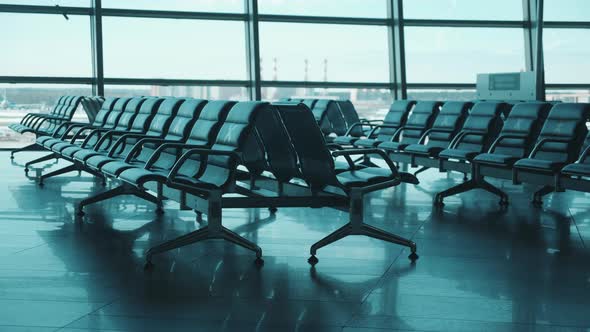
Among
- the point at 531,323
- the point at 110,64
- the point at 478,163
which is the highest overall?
the point at 110,64

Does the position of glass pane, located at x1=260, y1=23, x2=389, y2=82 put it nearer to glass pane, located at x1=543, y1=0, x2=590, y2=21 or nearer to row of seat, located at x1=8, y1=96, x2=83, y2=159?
glass pane, located at x1=543, y1=0, x2=590, y2=21

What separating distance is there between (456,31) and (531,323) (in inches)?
321

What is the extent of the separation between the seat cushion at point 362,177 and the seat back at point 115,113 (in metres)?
2.88

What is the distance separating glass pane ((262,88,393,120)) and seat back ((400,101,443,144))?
3.03m

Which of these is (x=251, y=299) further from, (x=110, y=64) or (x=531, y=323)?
(x=110, y=64)

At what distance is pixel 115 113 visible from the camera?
248 inches

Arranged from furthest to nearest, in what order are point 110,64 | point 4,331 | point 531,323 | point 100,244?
point 110,64 → point 100,244 → point 531,323 → point 4,331

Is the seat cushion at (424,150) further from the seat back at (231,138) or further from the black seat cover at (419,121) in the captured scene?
the seat back at (231,138)

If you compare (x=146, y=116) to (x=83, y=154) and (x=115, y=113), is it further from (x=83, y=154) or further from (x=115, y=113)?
(x=115, y=113)

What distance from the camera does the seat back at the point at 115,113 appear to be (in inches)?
243

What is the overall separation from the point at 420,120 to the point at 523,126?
1.50 metres

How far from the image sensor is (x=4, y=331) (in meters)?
2.37

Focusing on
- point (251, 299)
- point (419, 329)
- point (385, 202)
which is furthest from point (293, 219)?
point (419, 329)

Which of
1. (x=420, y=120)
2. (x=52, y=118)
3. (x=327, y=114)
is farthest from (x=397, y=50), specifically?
(x=52, y=118)
